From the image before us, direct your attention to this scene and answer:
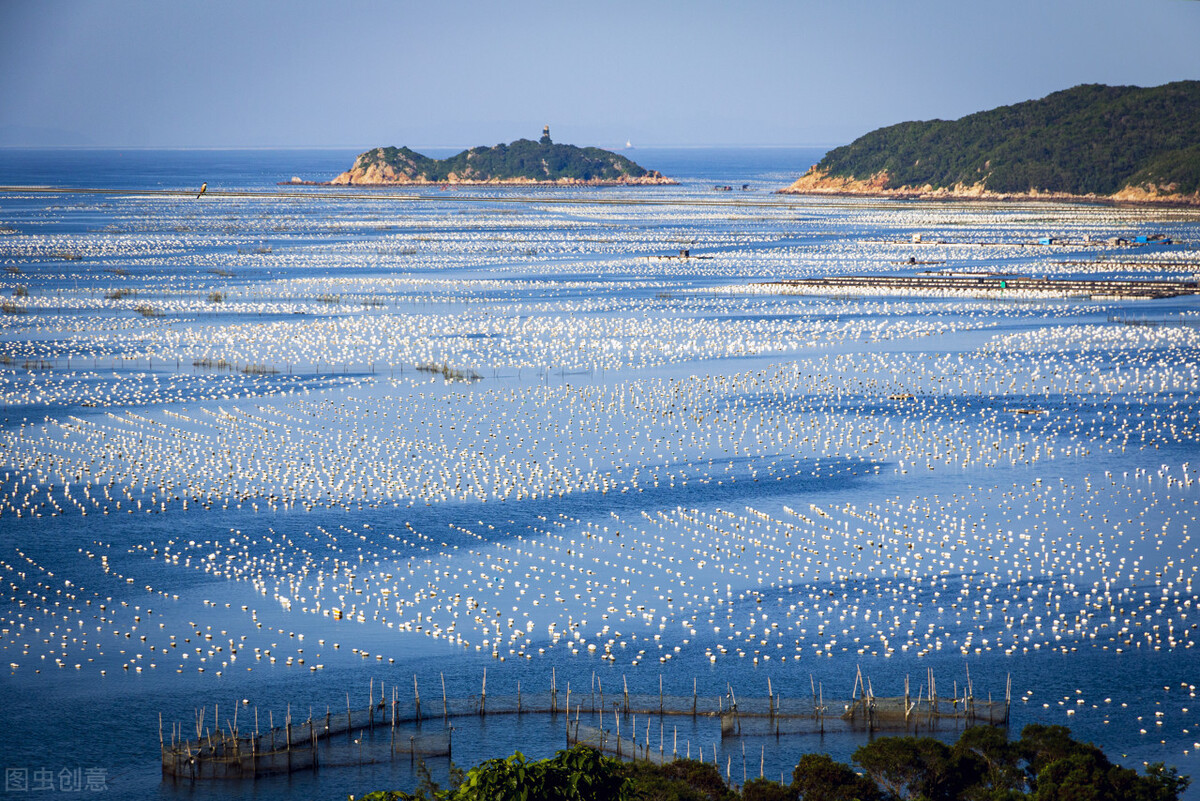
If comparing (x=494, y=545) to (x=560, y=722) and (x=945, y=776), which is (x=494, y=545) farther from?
(x=945, y=776)

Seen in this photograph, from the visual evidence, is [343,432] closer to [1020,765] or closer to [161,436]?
[161,436]

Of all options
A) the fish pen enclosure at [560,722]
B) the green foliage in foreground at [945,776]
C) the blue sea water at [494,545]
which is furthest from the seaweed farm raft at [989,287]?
the green foliage in foreground at [945,776]

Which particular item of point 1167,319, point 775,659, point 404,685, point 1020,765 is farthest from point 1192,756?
point 1167,319

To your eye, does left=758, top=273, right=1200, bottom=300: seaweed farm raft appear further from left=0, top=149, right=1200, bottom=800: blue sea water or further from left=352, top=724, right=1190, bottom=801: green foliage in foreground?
left=352, top=724, right=1190, bottom=801: green foliage in foreground

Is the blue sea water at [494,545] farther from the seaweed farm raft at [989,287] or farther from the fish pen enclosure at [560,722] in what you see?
the seaweed farm raft at [989,287]

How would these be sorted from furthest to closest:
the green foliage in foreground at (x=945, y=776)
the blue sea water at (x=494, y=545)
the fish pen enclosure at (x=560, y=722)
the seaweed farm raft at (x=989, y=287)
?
the seaweed farm raft at (x=989, y=287)
the blue sea water at (x=494, y=545)
the fish pen enclosure at (x=560, y=722)
the green foliage in foreground at (x=945, y=776)

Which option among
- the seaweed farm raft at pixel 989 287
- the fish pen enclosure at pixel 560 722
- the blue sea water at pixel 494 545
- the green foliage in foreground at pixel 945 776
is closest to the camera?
the green foliage in foreground at pixel 945 776

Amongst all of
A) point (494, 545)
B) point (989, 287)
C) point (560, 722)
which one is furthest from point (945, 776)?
point (989, 287)
